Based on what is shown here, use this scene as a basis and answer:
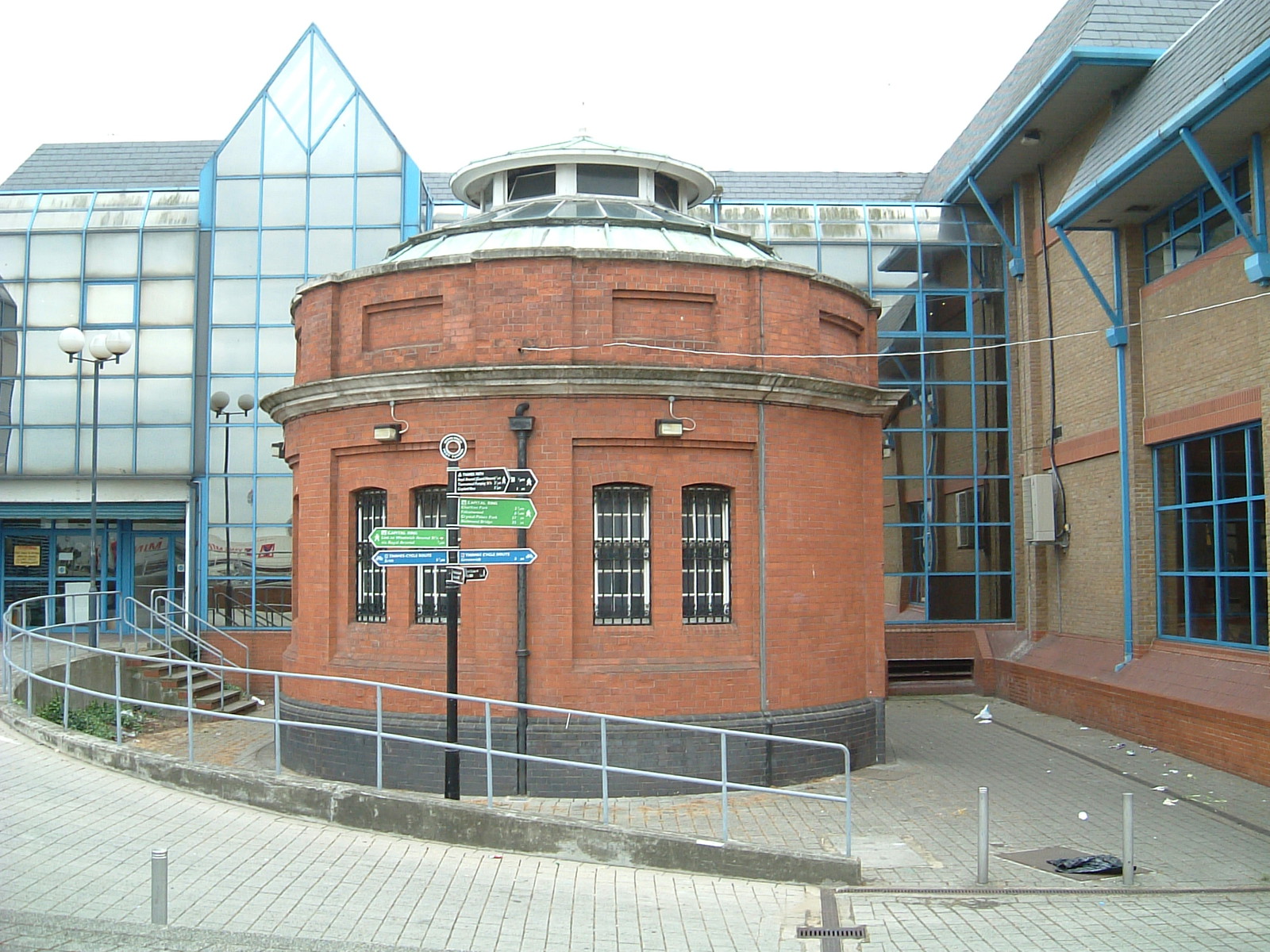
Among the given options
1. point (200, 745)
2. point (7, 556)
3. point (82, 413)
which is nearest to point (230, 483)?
point (82, 413)

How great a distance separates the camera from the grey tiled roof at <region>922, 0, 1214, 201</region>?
17547 millimetres

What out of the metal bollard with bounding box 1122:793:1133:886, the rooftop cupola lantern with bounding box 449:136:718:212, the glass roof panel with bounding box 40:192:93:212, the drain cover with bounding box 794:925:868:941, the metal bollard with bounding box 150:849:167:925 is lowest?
the drain cover with bounding box 794:925:868:941

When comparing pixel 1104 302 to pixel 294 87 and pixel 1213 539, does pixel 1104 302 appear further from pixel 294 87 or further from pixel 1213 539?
pixel 294 87

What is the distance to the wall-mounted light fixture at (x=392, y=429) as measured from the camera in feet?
43.1

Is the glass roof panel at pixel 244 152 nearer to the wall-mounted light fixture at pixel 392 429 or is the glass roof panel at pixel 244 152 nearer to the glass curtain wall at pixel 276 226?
the glass curtain wall at pixel 276 226

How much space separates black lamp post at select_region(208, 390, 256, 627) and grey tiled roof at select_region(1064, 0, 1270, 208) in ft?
51.0

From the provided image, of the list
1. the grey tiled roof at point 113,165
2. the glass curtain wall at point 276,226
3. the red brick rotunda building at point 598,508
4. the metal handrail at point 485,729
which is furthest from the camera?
the grey tiled roof at point 113,165

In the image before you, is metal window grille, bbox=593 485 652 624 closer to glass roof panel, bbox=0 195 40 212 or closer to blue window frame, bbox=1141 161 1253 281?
blue window frame, bbox=1141 161 1253 281

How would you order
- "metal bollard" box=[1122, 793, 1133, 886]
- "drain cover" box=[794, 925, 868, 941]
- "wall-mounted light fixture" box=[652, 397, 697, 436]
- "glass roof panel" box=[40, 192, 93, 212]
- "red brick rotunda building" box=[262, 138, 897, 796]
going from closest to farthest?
"drain cover" box=[794, 925, 868, 941] → "metal bollard" box=[1122, 793, 1133, 886] → "red brick rotunda building" box=[262, 138, 897, 796] → "wall-mounted light fixture" box=[652, 397, 697, 436] → "glass roof panel" box=[40, 192, 93, 212]

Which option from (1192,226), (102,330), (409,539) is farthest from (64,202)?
(1192,226)

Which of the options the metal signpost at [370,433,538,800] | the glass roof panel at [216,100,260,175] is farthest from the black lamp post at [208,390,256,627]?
the metal signpost at [370,433,538,800]

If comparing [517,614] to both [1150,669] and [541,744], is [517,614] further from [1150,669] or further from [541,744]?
[1150,669]

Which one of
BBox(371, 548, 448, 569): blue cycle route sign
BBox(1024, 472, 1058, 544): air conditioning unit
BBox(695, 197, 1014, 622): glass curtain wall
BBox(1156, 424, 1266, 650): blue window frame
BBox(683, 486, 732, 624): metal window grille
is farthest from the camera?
BBox(695, 197, 1014, 622): glass curtain wall

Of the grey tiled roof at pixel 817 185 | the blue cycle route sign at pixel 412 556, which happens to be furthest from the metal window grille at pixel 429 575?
the grey tiled roof at pixel 817 185
